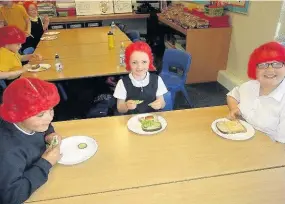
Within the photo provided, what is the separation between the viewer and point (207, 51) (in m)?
3.59

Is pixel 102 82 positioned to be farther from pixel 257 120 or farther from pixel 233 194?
pixel 233 194

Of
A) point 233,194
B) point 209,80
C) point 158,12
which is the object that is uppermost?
point 158,12

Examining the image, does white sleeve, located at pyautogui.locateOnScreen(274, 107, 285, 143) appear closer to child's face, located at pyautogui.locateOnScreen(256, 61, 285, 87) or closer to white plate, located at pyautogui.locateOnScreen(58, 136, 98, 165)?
child's face, located at pyautogui.locateOnScreen(256, 61, 285, 87)

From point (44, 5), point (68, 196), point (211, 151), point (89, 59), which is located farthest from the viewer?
point (44, 5)

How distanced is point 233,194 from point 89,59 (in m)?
2.06

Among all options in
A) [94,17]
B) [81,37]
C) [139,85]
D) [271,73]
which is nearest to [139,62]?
[139,85]

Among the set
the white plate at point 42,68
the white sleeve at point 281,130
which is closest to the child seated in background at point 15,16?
the white plate at point 42,68

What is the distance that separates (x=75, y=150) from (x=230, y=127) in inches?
32.2

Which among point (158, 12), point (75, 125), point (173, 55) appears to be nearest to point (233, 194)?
point (75, 125)

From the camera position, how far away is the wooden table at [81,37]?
340cm

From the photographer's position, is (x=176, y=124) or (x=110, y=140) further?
(x=176, y=124)

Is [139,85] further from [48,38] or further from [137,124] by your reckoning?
[48,38]

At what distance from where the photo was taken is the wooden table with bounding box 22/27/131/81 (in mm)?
2252

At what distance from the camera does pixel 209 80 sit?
382 cm
